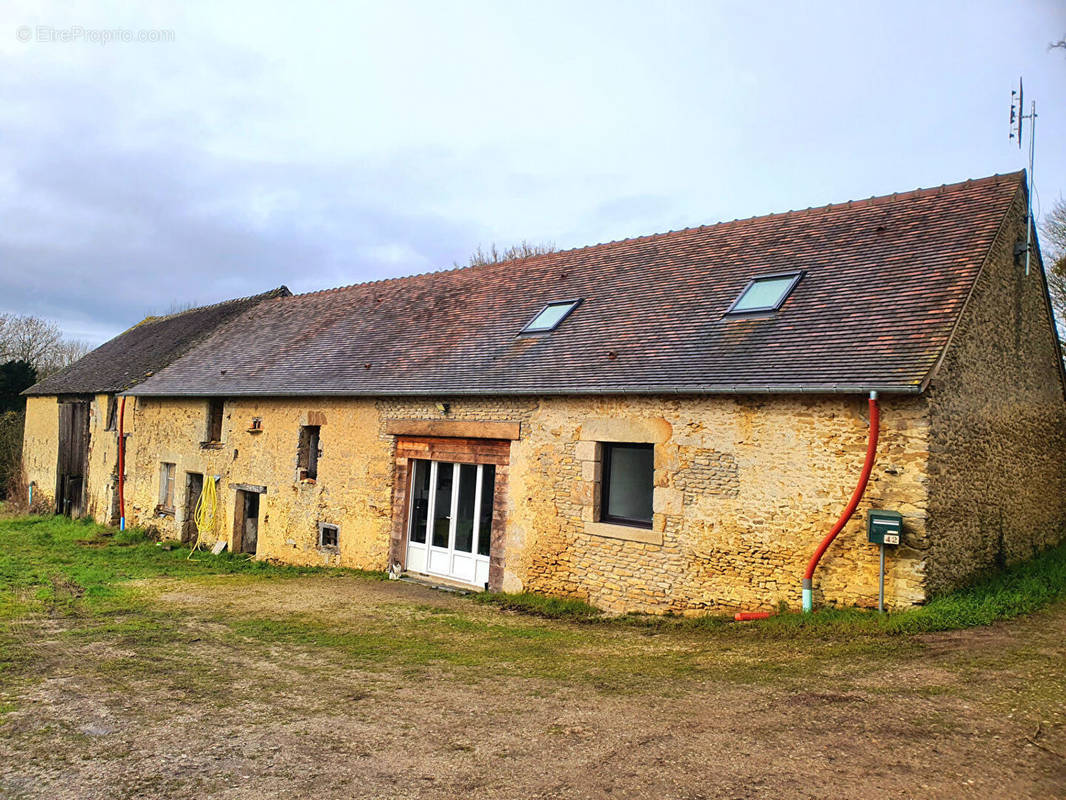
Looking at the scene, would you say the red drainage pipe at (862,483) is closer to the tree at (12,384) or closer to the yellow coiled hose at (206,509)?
the yellow coiled hose at (206,509)

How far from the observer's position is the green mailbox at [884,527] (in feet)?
23.6

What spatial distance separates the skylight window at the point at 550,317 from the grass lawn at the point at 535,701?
441cm

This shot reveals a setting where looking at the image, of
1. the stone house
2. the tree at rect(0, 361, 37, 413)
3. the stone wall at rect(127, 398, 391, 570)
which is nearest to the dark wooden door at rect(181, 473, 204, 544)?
the stone wall at rect(127, 398, 391, 570)

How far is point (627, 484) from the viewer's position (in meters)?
9.75

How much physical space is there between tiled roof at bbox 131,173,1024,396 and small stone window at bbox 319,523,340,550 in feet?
8.22

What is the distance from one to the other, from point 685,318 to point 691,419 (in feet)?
6.51

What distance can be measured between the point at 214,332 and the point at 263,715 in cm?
1654

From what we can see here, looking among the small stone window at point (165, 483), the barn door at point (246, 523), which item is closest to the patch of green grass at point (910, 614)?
the barn door at point (246, 523)

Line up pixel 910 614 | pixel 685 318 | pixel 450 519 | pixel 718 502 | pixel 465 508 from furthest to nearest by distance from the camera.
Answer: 1. pixel 450 519
2. pixel 465 508
3. pixel 685 318
4. pixel 718 502
5. pixel 910 614

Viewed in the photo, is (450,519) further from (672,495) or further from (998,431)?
(998,431)

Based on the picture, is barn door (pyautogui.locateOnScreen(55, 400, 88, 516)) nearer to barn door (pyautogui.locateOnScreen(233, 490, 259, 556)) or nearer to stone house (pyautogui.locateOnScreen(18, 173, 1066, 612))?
stone house (pyautogui.locateOnScreen(18, 173, 1066, 612))

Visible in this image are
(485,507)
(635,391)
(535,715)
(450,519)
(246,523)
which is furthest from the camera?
(246,523)

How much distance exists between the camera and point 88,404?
20.5m

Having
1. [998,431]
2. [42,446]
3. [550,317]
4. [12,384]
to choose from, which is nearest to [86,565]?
[550,317]
